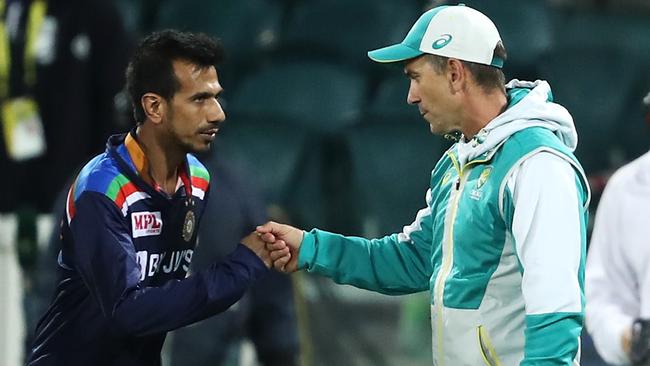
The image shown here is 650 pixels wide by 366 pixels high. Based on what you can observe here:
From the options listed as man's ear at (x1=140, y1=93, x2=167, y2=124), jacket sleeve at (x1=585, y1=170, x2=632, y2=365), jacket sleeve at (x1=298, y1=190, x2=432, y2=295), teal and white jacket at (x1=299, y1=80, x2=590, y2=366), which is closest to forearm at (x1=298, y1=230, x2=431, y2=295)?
jacket sleeve at (x1=298, y1=190, x2=432, y2=295)

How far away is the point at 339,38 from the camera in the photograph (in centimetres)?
797

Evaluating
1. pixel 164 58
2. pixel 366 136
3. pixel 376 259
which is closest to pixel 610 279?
pixel 376 259

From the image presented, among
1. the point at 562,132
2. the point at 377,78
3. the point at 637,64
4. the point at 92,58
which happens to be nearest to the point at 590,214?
the point at 637,64

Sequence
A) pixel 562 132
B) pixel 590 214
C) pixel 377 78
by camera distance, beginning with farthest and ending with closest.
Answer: pixel 377 78, pixel 590 214, pixel 562 132

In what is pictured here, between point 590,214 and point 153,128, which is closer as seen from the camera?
point 153,128

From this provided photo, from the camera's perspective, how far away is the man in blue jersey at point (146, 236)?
414cm

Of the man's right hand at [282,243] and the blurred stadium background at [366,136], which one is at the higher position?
the man's right hand at [282,243]

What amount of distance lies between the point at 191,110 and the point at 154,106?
103 millimetres

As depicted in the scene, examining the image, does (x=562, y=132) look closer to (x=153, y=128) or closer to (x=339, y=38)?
(x=153, y=128)

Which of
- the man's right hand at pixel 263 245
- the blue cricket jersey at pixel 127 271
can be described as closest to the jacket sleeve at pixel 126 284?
the blue cricket jersey at pixel 127 271

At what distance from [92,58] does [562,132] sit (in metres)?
3.72

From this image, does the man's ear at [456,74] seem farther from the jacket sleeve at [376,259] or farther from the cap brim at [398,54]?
the jacket sleeve at [376,259]

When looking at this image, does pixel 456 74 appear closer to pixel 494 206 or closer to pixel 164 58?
pixel 494 206

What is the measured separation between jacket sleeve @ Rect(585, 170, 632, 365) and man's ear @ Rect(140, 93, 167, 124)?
1779 mm
